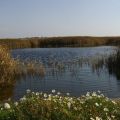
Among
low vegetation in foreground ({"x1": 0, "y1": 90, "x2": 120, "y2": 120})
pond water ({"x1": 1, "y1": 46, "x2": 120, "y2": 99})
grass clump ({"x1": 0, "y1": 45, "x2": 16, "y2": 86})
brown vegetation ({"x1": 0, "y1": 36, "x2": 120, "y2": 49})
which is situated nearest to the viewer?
low vegetation in foreground ({"x1": 0, "y1": 90, "x2": 120, "y2": 120})

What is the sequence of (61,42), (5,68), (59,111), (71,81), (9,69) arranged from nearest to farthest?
(59,111) < (5,68) < (9,69) < (71,81) < (61,42)

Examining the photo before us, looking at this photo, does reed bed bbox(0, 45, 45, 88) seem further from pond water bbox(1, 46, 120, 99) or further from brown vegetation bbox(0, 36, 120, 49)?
brown vegetation bbox(0, 36, 120, 49)

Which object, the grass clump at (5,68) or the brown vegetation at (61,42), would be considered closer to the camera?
the grass clump at (5,68)

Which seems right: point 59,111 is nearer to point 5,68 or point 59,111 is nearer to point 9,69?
point 5,68

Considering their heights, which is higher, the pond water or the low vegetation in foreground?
the low vegetation in foreground

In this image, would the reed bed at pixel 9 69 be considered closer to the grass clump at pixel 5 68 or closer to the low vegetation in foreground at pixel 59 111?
the grass clump at pixel 5 68

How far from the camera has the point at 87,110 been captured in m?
7.48

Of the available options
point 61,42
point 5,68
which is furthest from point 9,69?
point 61,42

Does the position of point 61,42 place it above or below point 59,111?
below

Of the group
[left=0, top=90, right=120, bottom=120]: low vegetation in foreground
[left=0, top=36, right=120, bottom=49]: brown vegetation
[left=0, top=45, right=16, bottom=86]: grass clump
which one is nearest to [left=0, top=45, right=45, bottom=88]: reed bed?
[left=0, top=45, right=16, bottom=86]: grass clump

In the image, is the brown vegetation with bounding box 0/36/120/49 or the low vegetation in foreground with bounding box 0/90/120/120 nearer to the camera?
the low vegetation in foreground with bounding box 0/90/120/120

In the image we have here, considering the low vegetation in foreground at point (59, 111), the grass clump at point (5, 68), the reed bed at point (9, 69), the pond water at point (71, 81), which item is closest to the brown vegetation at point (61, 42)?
the pond water at point (71, 81)

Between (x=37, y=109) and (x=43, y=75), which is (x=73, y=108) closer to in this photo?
(x=37, y=109)

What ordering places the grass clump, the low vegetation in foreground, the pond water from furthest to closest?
the grass clump, the pond water, the low vegetation in foreground
